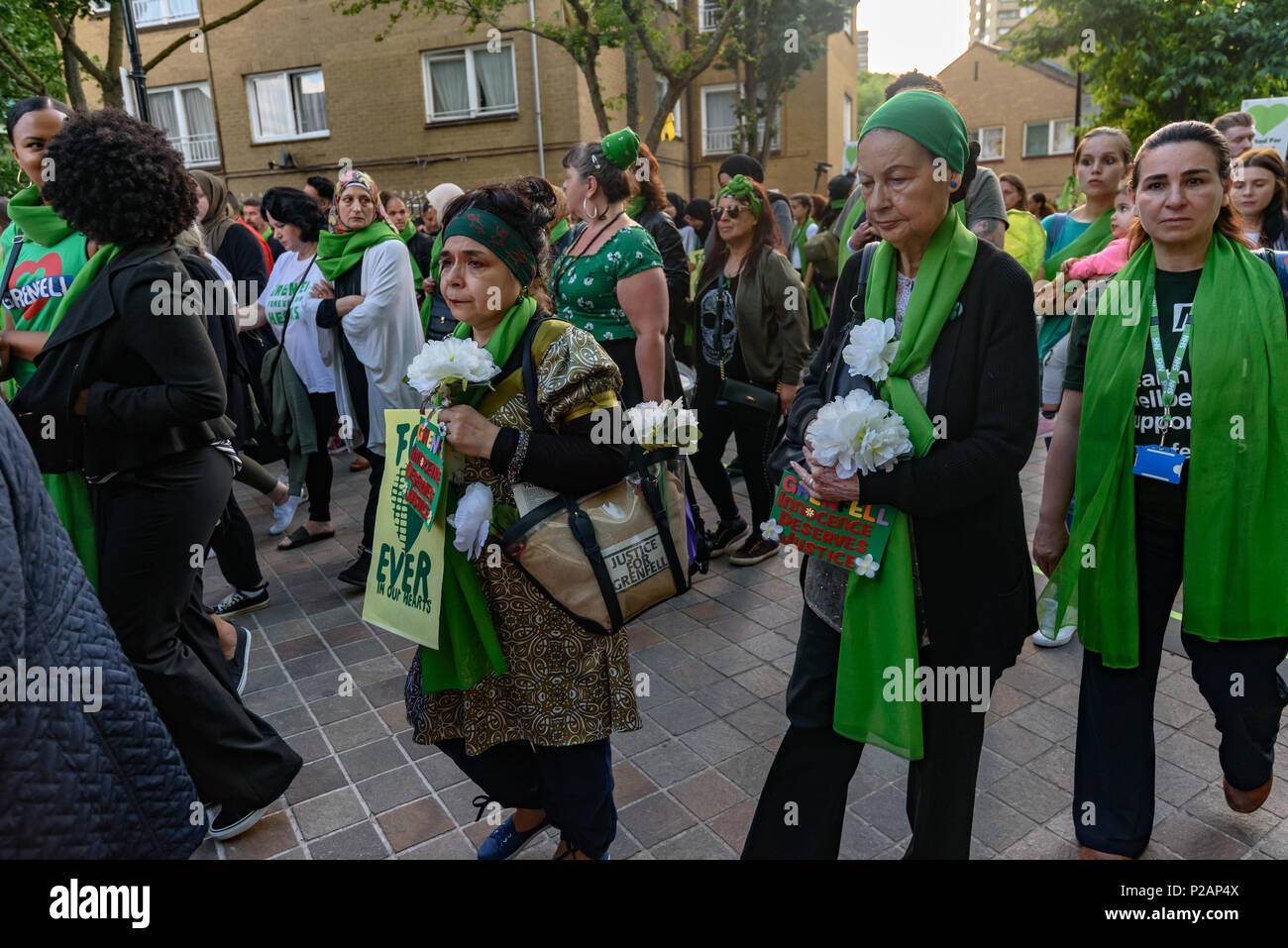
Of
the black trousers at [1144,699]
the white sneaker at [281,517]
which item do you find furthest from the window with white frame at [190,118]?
the black trousers at [1144,699]

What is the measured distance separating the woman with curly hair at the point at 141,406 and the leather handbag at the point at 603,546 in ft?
3.99

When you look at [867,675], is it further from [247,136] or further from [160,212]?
[247,136]

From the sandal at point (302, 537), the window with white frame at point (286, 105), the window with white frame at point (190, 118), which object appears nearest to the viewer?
the sandal at point (302, 537)

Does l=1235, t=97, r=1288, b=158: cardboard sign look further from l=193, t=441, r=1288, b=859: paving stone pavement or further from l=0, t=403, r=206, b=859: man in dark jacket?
l=0, t=403, r=206, b=859: man in dark jacket

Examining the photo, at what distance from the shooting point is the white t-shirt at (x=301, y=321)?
5418 millimetres

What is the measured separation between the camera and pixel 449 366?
213cm

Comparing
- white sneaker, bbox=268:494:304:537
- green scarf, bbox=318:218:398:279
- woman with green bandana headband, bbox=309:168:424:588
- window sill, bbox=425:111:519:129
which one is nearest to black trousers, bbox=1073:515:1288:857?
woman with green bandana headband, bbox=309:168:424:588

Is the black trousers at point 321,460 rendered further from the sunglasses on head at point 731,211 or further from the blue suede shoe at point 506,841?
the blue suede shoe at point 506,841

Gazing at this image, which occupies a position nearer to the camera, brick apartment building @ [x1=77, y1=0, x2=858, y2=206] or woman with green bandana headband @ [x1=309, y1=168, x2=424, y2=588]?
woman with green bandana headband @ [x1=309, y1=168, x2=424, y2=588]

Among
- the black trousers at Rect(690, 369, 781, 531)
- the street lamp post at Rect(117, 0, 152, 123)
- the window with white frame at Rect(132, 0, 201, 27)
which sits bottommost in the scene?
the black trousers at Rect(690, 369, 781, 531)

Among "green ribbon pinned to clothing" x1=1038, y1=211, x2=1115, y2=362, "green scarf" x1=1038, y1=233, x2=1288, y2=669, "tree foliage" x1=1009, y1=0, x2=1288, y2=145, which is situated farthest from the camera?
"tree foliage" x1=1009, y1=0, x2=1288, y2=145

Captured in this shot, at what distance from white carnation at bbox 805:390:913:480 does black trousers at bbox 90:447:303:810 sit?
2029 mm

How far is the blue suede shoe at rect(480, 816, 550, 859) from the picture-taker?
2.71 metres
